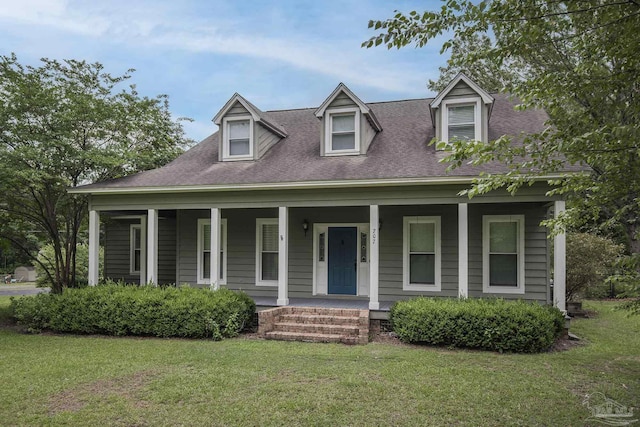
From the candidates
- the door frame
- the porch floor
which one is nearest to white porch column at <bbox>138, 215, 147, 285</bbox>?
the porch floor

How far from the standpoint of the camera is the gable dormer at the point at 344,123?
11.7 meters

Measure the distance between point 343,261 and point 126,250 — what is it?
785cm

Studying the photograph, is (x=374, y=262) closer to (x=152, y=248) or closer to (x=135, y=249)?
(x=152, y=248)

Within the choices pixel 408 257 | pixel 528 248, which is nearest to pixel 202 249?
pixel 408 257

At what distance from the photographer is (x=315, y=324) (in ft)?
31.9

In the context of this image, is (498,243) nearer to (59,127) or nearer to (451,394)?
(451,394)

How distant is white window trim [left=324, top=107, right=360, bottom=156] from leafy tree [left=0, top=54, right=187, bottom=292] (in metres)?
5.22

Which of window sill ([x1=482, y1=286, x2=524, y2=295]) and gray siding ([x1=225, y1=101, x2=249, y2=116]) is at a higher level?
gray siding ([x1=225, y1=101, x2=249, y2=116])

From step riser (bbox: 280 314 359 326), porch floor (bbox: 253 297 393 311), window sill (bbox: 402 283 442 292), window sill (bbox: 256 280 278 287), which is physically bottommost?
step riser (bbox: 280 314 359 326)

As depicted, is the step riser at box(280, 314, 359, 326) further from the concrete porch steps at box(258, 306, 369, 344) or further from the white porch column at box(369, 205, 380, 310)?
the white porch column at box(369, 205, 380, 310)

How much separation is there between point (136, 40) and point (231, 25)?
3301mm

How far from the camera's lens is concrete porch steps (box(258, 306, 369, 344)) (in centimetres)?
909

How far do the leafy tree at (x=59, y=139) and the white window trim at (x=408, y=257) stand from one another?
7.56 metres

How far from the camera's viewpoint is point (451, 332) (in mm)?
8359
